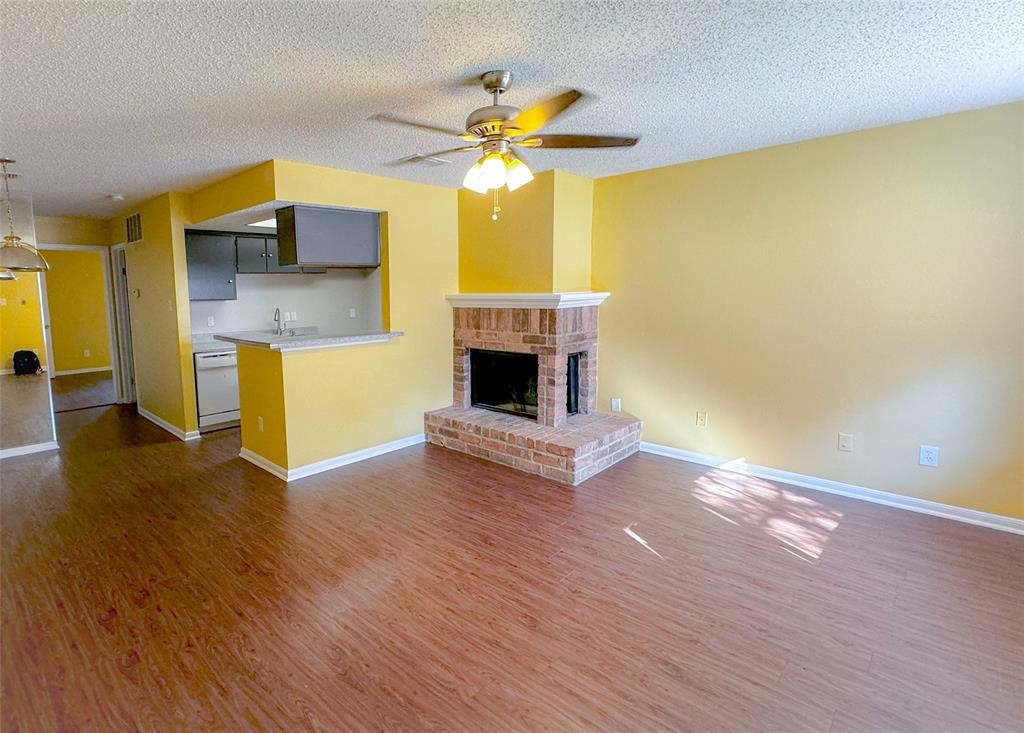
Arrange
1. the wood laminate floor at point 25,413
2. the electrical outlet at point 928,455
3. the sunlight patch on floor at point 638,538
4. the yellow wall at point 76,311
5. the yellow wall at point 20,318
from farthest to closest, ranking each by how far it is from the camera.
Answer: the yellow wall at point 76,311 < the yellow wall at point 20,318 < the wood laminate floor at point 25,413 < the electrical outlet at point 928,455 < the sunlight patch on floor at point 638,538

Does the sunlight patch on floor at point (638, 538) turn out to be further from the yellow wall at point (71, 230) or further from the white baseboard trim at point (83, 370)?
the white baseboard trim at point (83, 370)

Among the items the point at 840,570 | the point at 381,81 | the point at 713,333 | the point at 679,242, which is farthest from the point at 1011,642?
the point at 381,81

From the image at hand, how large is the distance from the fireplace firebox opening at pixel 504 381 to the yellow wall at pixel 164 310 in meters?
2.77

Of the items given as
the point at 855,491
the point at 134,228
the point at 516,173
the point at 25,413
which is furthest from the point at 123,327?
the point at 855,491

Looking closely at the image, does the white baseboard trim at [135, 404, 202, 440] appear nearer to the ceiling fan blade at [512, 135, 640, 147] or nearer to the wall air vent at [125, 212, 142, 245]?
the wall air vent at [125, 212, 142, 245]

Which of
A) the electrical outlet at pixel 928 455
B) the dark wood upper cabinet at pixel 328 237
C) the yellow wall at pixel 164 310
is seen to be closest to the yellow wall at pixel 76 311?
the yellow wall at pixel 164 310

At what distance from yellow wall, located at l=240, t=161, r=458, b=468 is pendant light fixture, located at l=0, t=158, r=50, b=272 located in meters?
1.75

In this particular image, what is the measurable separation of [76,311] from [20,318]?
3.20 m

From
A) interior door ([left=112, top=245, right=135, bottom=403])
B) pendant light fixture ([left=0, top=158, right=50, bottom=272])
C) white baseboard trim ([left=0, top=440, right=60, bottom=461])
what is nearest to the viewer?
pendant light fixture ([left=0, top=158, right=50, bottom=272])

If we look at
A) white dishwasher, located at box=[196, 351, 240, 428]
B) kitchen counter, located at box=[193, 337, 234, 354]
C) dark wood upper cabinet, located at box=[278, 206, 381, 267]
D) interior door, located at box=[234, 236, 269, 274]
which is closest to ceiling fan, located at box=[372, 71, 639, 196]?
dark wood upper cabinet, located at box=[278, 206, 381, 267]

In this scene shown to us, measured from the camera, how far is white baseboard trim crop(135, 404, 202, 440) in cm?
512

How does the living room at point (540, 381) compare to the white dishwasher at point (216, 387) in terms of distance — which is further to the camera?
the white dishwasher at point (216, 387)

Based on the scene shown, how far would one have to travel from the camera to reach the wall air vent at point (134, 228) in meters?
5.48

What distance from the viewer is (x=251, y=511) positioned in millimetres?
3449
